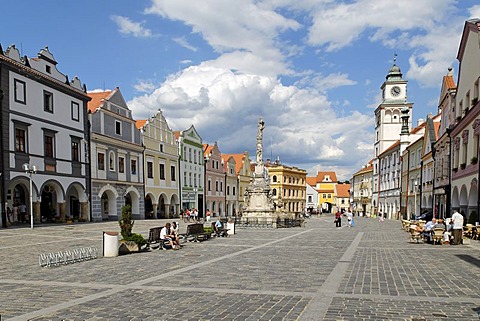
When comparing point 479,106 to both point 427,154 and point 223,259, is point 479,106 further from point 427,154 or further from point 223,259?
point 427,154

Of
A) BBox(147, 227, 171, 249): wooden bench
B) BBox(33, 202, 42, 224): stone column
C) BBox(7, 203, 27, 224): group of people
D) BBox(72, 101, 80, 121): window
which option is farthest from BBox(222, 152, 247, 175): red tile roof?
BBox(147, 227, 171, 249): wooden bench

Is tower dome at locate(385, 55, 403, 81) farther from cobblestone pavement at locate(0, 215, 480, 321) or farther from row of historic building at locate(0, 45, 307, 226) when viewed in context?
cobblestone pavement at locate(0, 215, 480, 321)

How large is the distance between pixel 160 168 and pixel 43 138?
19006mm

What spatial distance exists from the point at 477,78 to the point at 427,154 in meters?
19.5

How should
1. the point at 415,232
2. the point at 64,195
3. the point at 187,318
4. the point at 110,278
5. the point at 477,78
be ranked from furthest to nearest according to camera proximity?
1. the point at 64,195
2. the point at 477,78
3. the point at 415,232
4. the point at 110,278
5. the point at 187,318

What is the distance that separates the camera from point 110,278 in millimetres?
10141

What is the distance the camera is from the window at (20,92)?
88.7ft

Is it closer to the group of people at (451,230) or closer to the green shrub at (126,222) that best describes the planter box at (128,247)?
the green shrub at (126,222)

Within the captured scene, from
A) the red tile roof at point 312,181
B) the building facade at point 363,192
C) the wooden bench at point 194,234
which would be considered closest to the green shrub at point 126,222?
the wooden bench at point 194,234

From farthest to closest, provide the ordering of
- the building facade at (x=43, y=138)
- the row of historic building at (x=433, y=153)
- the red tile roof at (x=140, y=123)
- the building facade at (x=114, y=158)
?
1. the red tile roof at (x=140, y=123)
2. the building facade at (x=114, y=158)
3. the building facade at (x=43, y=138)
4. the row of historic building at (x=433, y=153)

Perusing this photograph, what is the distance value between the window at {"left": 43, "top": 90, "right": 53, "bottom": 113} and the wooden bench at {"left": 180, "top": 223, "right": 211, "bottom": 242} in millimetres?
17126

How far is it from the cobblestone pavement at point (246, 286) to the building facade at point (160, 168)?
3044 cm

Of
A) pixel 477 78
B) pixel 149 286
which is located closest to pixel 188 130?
pixel 477 78

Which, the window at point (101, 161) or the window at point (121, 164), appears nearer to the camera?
the window at point (101, 161)
